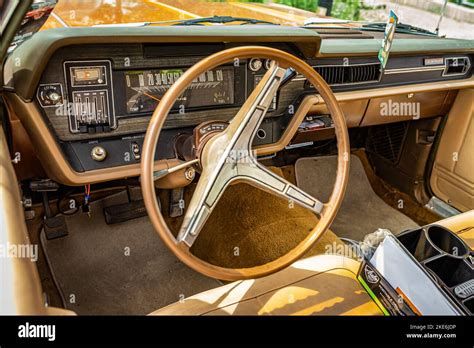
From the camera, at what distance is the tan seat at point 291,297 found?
1.35 metres

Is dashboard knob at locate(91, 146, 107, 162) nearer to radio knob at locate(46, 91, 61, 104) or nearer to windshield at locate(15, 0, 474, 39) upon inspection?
radio knob at locate(46, 91, 61, 104)

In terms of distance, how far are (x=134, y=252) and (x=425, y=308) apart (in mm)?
1412

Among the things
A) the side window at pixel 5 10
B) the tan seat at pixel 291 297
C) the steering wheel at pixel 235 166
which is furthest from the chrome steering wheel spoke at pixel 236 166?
the side window at pixel 5 10

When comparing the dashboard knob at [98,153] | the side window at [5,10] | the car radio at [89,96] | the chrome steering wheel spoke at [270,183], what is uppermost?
the side window at [5,10]

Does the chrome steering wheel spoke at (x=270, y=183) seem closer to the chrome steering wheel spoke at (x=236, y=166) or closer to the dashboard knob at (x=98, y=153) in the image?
the chrome steering wheel spoke at (x=236, y=166)

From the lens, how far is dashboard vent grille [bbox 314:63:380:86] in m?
2.02

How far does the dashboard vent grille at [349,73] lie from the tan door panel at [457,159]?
2.48 feet

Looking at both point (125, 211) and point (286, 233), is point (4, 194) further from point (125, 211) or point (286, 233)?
point (286, 233)

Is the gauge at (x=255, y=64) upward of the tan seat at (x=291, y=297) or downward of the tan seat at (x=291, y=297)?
upward

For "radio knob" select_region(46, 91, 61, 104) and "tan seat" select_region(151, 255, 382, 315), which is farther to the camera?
"radio knob" select_region(46, 91, 61, 104)

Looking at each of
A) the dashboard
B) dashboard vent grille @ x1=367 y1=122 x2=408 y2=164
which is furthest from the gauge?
dashboard vent grille @ x1=367 y1=122 x2=408 y2=164

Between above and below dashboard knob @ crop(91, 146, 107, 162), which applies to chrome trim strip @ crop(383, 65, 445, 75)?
above

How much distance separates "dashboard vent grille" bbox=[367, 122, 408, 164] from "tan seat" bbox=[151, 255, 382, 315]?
5.27ft

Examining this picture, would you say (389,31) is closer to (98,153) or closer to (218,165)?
(218,165)
